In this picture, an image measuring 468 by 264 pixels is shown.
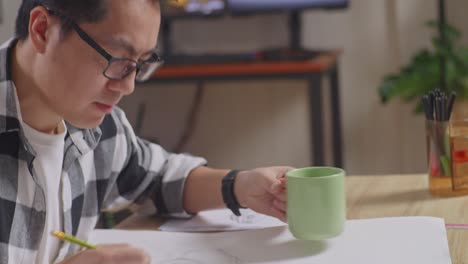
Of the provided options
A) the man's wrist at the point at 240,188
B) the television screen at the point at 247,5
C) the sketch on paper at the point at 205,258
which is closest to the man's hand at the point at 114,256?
the sketch on paper at the point at 205,258

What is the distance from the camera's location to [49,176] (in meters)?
1.08

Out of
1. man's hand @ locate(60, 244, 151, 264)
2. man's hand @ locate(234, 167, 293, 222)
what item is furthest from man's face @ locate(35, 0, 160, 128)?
man's hand @ locate(234, 167, 293, 222)

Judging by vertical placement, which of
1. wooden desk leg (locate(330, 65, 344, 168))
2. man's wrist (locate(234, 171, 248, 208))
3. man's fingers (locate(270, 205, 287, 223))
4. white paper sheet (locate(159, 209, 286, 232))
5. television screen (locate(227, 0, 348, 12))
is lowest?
wooden desk leg (locate(330, 65, 344, 168))

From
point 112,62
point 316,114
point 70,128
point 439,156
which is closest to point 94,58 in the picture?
point 112,62

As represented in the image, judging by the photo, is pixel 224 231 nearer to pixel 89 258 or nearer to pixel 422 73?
pixel 89 258

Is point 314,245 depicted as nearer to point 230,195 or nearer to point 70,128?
point 230,195

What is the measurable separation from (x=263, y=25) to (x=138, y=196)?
2116 millimetres

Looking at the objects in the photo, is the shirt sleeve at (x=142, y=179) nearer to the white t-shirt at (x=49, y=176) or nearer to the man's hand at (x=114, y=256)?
the white t-shirt at (x=49, y=176)

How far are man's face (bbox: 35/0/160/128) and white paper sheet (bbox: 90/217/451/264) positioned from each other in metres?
0.23

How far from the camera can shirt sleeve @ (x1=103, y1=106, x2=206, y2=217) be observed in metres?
1.28

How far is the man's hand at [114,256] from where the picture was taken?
0.89m

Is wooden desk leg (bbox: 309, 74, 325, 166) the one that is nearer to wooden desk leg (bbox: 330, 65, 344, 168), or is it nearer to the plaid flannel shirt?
wooden desk leg (bbox: 330, 65, 344, 168)

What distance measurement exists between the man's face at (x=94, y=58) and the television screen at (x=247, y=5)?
2097 mm

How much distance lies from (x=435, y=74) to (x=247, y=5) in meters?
0.81
